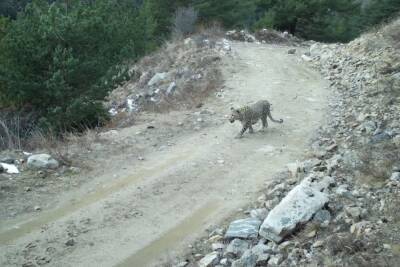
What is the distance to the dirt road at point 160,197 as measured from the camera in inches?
275

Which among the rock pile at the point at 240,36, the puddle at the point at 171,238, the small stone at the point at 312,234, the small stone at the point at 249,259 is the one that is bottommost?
the puddle at the point at 171,238

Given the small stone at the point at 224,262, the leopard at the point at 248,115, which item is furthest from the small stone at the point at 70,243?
the leopard at the point at 248,115

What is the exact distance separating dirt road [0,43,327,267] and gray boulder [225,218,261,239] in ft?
1.67

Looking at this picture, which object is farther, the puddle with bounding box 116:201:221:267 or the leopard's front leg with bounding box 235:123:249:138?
the leopard's front leg with bounding box 235:123:249:138

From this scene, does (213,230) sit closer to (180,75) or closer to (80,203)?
(80,203)

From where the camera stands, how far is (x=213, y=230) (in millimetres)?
7371

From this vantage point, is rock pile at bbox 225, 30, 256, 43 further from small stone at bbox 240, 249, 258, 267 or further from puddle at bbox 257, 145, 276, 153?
small stone at bbox 240, 249, 258, 267

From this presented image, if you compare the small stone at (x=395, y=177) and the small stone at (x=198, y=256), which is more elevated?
the small stone at (x=395, y=177)

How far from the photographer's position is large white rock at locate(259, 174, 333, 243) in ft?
21.3

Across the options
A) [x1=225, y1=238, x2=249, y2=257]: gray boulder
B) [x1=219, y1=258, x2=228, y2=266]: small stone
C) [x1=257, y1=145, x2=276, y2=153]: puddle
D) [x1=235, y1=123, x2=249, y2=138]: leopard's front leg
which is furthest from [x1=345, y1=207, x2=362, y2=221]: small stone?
[x1=235, y1=123, x2=249, y2=138]: leopard's front leg

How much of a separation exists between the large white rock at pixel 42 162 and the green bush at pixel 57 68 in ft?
17.4

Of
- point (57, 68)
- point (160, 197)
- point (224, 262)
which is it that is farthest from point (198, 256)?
point (57, 68)

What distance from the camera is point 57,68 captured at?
1606 cm

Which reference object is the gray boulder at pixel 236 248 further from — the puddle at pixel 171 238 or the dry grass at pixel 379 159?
the dry grass at pixel 379 159
